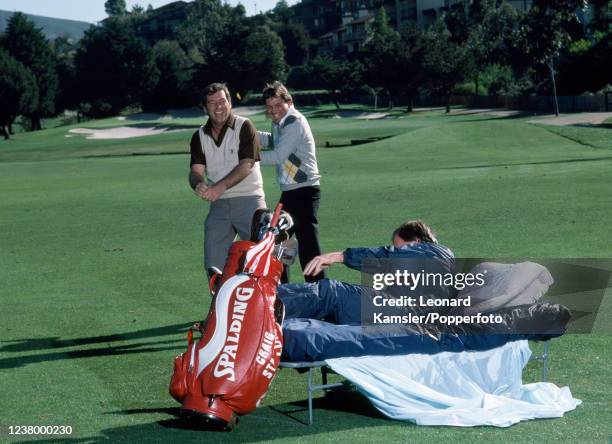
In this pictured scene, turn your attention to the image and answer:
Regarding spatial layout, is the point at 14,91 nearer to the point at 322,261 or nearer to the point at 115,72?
the point at 115,72

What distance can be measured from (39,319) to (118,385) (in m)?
3.25

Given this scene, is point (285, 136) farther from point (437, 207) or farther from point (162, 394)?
point (437, 207)

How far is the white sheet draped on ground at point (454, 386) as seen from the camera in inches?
265

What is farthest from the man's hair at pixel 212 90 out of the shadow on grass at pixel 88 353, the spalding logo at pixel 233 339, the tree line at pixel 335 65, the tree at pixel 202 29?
the tree at pixel 202 29

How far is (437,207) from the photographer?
2025 centimetres

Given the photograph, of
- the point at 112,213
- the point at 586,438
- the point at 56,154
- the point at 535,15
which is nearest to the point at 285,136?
the point at 586,438

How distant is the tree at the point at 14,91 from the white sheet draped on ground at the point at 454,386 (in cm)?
9123

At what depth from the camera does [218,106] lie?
9.52m

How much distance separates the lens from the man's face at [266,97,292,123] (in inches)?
386

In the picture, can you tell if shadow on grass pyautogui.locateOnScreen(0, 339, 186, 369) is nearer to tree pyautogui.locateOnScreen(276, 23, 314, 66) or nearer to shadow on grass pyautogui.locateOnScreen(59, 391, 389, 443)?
shadow on grass pyautogui.locateOnScreen(59, 391, 389, 443)

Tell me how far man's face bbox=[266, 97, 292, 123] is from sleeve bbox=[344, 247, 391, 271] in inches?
117

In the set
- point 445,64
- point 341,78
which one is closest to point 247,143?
point 445,64

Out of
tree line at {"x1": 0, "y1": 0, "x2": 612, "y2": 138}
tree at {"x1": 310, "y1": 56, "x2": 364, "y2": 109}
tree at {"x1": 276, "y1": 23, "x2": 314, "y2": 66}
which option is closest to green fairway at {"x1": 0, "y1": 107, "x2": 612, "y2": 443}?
tree line at {"x1": 0, "y1": 0, "x2": 612, "y2": 138}

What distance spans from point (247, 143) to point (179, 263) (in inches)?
214
